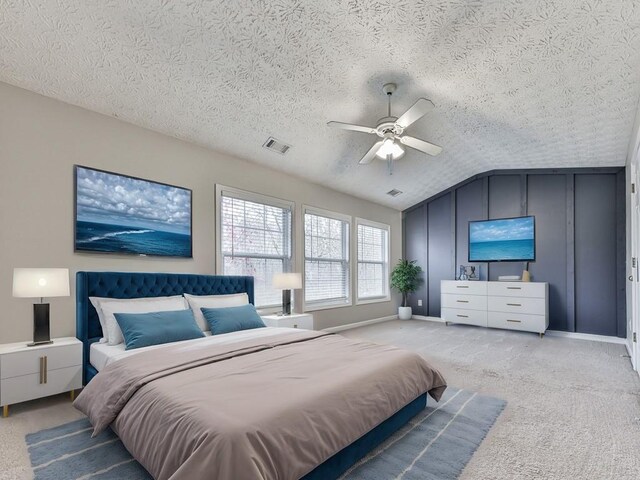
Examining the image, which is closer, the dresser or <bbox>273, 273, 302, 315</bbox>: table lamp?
<bbox>273, 273, 302, 315</bbox>: table lamp

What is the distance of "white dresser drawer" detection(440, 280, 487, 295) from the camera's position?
6.18m

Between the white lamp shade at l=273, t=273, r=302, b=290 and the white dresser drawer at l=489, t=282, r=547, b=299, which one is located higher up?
the white lamp shade at l=273, t=273, r=302, b=290

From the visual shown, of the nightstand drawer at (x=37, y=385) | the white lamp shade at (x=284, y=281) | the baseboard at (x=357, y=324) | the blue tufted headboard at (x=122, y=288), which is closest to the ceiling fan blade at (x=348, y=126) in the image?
the white lamp shade at (x=284, y=281)

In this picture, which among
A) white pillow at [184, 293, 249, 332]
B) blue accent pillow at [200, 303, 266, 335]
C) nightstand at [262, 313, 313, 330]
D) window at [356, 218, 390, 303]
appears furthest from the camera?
window at [356, 218, 390, 303]

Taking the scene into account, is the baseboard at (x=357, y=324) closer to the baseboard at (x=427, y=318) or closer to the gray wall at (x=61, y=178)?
the baseboard at (x=427, y=318)

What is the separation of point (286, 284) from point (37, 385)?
2563mm

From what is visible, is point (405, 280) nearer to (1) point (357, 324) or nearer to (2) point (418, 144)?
(1) point (357, 324)

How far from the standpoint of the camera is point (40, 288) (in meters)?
2.67

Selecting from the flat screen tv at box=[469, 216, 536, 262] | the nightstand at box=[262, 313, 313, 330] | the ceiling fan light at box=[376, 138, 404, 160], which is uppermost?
the ceiling fan light at box=[376, 138, 404, 160]

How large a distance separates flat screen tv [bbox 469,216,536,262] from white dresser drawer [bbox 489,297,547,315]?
0.78 meters

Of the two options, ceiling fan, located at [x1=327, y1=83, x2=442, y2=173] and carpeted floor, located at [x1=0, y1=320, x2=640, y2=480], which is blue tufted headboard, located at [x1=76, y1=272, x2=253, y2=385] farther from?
ceiling fan, located at [x1=327, y1=83, x2=442, y2=173]

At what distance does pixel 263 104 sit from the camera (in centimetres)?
359

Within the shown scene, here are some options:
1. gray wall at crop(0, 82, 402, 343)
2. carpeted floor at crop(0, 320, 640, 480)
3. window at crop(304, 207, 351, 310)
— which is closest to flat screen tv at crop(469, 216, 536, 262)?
carpeted floor at crop(0, 320, 640, 480)

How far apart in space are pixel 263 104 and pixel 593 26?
9.12ft
